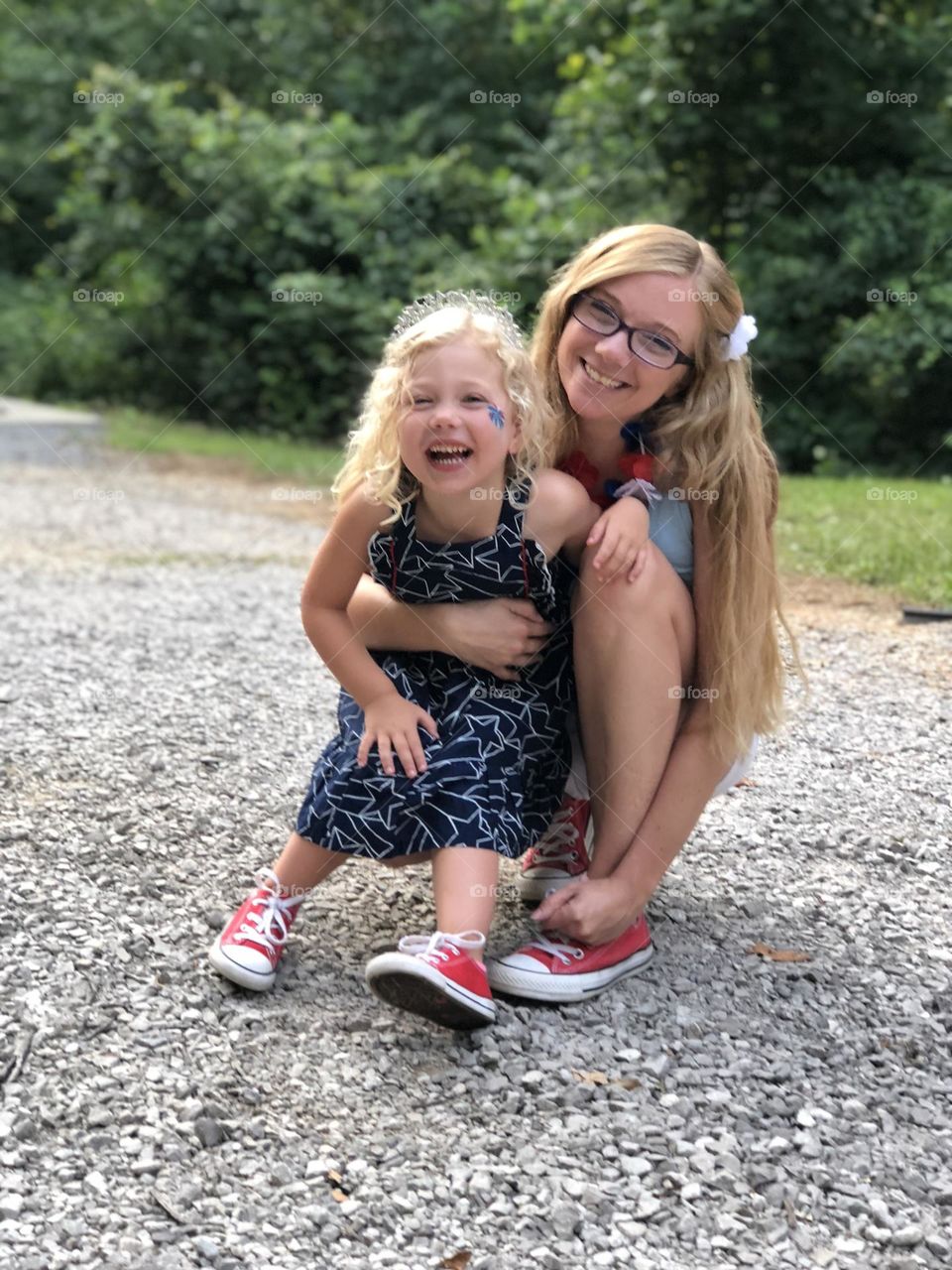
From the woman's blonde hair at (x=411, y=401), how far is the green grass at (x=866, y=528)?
275 cm

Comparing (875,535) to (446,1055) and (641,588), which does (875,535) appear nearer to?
(641,588)

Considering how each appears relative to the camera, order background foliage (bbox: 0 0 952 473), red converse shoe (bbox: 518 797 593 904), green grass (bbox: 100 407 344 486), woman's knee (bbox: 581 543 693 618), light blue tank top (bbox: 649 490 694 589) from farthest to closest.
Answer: green grass (bbox: 100 407 344 486)
background foliage (bbox: 0 0 952 473)
red converse shoe (bbox: 518 797 593 904)
light blue tank top (bbox: 649 490 694 589)
woman's knee (bbox: 581 543 693 618)

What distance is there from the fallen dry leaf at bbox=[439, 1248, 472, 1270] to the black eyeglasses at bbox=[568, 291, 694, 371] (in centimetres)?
127

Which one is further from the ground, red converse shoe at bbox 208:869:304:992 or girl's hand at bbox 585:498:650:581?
girl's hand at bbox 585:498:650:581

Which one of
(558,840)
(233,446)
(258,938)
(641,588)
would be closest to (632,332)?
(641,588)

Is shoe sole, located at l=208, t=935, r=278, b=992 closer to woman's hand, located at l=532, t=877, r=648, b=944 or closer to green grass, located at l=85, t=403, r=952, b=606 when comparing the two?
woman's hand, located at l=532, t=877, r=648, b=944

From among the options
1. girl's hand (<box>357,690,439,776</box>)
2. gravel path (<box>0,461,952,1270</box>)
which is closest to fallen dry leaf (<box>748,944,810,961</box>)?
gravel path (<box>0,461,952,1270</box>)

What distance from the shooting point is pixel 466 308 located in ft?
7.23

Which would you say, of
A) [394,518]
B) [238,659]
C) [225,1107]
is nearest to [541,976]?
[225,1107]

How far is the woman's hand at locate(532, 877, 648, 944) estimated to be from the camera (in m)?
2.16

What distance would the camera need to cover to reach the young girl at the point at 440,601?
6.86 feet

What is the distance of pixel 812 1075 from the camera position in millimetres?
2010

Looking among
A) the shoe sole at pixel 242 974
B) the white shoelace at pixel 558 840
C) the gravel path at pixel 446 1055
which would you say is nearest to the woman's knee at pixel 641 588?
the white shoelace at pixel 558 840

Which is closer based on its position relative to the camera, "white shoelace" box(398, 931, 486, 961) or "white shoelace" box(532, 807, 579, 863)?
"white shoelace" box(398, 931, 486, 961)
